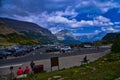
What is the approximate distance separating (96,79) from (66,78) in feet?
9.49

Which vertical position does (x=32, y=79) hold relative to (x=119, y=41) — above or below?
below

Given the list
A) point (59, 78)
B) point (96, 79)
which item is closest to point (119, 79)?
point (96, 79)

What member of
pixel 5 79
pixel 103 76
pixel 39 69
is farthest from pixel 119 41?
pixel 103 76

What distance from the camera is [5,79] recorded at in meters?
26.5

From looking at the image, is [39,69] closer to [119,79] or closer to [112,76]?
A: [112,76]

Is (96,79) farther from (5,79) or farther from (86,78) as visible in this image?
(5,79)

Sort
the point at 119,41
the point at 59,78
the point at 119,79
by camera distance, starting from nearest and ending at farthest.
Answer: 1. the point at 119,79
2. the point at 59,78
3. the point at 119,41

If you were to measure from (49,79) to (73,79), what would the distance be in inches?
93.2

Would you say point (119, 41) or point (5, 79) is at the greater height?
point (119, 41)

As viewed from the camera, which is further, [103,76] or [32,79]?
[32,79]

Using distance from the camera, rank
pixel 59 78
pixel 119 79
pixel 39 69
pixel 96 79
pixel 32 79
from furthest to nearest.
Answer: pixel 39 69 → pixel 32 79 → pixel 59 78 → pixel 96 79 → pixel 119 79

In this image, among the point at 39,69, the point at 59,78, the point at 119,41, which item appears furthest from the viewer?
the point at 119,41

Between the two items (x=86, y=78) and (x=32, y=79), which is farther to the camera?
(x=32, y=79)

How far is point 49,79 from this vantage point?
20750 millimetres
